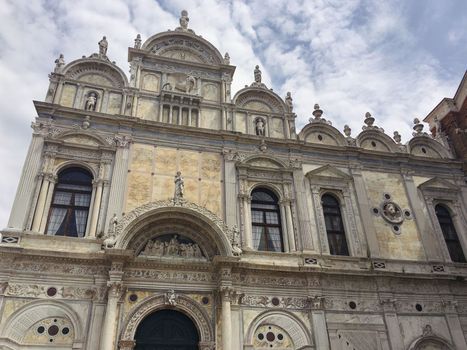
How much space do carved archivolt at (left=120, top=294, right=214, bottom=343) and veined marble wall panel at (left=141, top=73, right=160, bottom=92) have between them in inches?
332

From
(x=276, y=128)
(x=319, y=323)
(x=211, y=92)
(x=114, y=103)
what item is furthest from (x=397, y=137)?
(x=114, y=103)

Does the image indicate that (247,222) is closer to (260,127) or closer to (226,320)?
(226,320)

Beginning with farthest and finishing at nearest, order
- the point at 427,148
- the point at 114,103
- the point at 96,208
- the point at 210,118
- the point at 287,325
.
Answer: the point at 427,148 → the point at 210,118 → the point at 114,103 → the point at 96,208 → the point at 287,325

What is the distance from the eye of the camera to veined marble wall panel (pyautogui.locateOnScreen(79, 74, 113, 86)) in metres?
15.9

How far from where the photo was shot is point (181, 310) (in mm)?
12086

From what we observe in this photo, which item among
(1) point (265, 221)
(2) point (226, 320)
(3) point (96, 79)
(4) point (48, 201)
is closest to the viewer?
(2) point (226, 320)

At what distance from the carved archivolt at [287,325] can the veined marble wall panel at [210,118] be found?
747 centimetres

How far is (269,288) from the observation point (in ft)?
42.5

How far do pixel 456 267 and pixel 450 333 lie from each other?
265cm

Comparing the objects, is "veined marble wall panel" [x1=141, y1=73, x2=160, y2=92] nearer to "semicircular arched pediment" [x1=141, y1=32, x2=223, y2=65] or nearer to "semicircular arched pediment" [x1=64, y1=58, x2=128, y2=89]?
"semicircular arched pediment" [x1=64, y1=58, x2=128, y2=89]

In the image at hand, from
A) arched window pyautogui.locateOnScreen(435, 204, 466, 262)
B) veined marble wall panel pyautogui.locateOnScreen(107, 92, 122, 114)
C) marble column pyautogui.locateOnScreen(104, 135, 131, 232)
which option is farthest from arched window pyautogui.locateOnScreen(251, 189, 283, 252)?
arched window pyautogui.locateOnScreen(435, 204, 466, 262)

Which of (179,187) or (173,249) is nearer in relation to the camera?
(173,249)

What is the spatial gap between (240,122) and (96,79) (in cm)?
599

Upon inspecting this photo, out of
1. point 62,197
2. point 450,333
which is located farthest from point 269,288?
point 62,197
